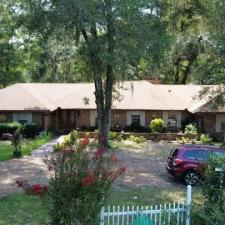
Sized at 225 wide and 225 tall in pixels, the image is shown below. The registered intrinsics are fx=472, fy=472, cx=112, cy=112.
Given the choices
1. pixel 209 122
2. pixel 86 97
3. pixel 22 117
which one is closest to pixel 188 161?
pixel 209 122

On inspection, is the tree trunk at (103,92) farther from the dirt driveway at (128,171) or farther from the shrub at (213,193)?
the shrub at (213,193)

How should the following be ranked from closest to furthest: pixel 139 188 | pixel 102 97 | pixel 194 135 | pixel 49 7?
pixel 139 188
pixel 49 7
pixel 102 97
pixel 194 135

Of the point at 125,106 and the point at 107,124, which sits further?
the point at 125,106

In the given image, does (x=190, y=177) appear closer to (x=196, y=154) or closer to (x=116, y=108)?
(x=196, y=154)

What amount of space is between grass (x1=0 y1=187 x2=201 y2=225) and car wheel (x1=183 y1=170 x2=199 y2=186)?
0.97 m

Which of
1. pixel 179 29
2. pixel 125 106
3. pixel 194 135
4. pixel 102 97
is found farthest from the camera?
pixel 125 106

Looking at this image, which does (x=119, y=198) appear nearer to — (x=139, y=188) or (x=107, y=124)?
(x=139, y=188)

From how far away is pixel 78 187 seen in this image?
9.82 m

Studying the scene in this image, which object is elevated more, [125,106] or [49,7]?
[49,7]

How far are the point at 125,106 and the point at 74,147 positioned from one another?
3342cm

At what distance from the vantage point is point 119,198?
17.5 metres

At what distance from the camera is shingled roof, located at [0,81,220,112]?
140ft

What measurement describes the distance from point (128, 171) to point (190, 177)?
11.6 feet

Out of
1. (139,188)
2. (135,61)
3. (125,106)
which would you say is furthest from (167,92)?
(139,188)
